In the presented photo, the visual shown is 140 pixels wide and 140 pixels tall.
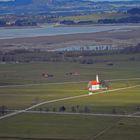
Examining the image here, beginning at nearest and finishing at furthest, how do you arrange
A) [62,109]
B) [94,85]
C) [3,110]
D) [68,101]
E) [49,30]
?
1. [3,110]
2. [62,109]
3. [68,101]
4. [94,85]
5. [49,30]

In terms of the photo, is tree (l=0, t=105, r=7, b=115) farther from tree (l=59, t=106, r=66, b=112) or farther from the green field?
tree (l=59, t=106, r=66, b=112)

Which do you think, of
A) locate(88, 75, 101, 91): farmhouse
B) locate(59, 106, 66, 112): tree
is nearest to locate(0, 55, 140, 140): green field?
locate(59, 106, 66, 112): tree

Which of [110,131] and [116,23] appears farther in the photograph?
[116,23]

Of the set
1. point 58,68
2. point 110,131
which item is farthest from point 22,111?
point 58,68

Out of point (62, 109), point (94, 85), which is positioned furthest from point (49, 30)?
point (62, 109)

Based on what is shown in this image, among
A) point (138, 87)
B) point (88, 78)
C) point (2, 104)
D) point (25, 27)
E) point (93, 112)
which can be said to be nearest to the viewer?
point (93, 112)

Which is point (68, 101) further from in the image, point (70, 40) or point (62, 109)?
point (70, 40)

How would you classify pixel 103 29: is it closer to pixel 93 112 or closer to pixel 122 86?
pixel 122 86
